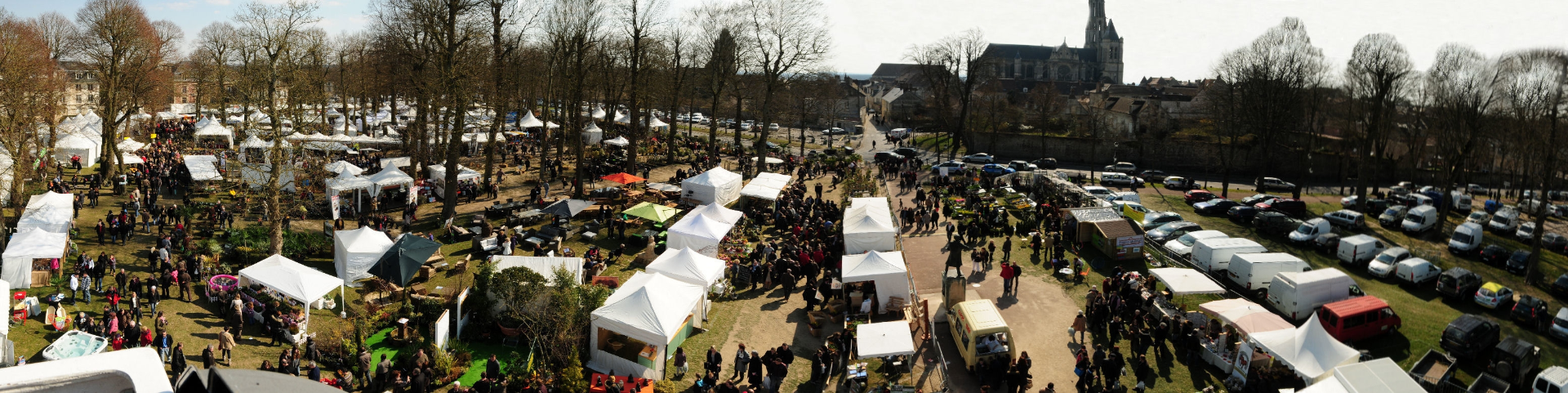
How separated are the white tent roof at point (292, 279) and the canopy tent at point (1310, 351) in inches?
756

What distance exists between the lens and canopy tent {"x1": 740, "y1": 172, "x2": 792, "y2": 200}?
1156 inches

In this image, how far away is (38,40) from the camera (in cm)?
3609

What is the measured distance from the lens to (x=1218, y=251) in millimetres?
23688

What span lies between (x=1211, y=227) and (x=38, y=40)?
166 ft

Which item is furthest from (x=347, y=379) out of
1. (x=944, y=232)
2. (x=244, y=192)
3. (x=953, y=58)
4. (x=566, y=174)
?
(x=953, y=58)

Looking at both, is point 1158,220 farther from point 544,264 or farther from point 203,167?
point 203,167

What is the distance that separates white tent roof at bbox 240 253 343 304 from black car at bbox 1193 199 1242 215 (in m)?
32.5

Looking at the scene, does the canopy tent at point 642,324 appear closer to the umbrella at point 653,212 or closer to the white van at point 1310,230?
the umbrella at point 653,212

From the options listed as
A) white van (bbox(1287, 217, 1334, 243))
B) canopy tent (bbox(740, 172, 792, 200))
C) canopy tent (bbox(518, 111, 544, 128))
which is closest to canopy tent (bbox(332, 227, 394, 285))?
canopy tent (bbox(740, 172, 792, 200))

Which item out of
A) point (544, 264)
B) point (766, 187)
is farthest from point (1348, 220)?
point (544, 264)

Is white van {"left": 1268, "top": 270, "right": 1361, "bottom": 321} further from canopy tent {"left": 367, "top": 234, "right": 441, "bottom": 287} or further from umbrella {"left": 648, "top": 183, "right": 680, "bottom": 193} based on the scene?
canopy tent {"left": 367, "top": 234, "right": 441, "bottom": 287}

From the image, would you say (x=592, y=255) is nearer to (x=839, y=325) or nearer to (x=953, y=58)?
(x=839, y=325)

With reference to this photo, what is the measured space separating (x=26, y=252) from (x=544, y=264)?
35.8ft

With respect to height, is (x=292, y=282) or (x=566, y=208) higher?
(x=566, y=208)
